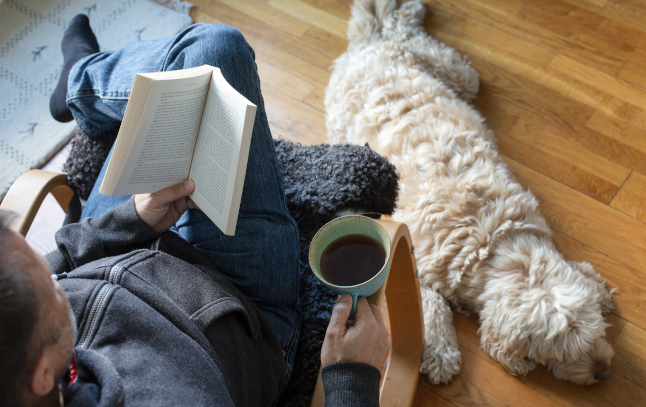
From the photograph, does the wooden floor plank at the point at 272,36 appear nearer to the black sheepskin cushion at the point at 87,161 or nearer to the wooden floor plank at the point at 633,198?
the black sheepskin cushion at the point at 87,161

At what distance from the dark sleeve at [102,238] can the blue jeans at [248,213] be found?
0.13 meters

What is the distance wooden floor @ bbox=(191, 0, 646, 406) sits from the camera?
135 centimetres

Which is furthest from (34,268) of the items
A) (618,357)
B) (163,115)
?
(618,357)

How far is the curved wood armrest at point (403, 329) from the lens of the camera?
103 cm

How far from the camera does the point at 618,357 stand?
1.35 m

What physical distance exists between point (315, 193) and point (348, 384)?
47 cm

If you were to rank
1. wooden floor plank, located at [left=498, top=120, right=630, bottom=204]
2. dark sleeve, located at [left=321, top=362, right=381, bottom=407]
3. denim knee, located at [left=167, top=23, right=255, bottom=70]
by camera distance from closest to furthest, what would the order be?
dark sleeve, located at [left=321, top=362, right=381, bottom=407], denim knee, located at [left=167, top=23, right=255, bottom=70], wooden floor plank, located at [left=498, top=120, right=630, bottom=204]

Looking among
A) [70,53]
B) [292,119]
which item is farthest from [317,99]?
[70,53]

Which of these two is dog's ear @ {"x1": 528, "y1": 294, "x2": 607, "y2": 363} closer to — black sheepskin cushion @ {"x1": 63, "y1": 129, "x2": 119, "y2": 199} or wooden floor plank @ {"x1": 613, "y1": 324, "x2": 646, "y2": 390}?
wooden floor plank @ {"x1": 613, "y1": 324, "x2": 646, "y2": 390}

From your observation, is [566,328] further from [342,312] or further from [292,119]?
[292,119]

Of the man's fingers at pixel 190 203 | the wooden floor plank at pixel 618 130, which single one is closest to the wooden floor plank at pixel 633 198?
the wooden floor plank at pixel 618 130

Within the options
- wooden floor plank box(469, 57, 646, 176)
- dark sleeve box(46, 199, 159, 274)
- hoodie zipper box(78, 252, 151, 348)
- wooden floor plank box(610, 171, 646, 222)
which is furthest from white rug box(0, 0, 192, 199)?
wooden floor plank box(610, 171, 646, 222)

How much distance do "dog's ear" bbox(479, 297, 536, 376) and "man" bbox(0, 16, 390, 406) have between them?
0.57m

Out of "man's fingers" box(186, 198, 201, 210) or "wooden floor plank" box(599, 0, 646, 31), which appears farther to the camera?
"wooden floor plank" box(599, 0, 646, 31)
